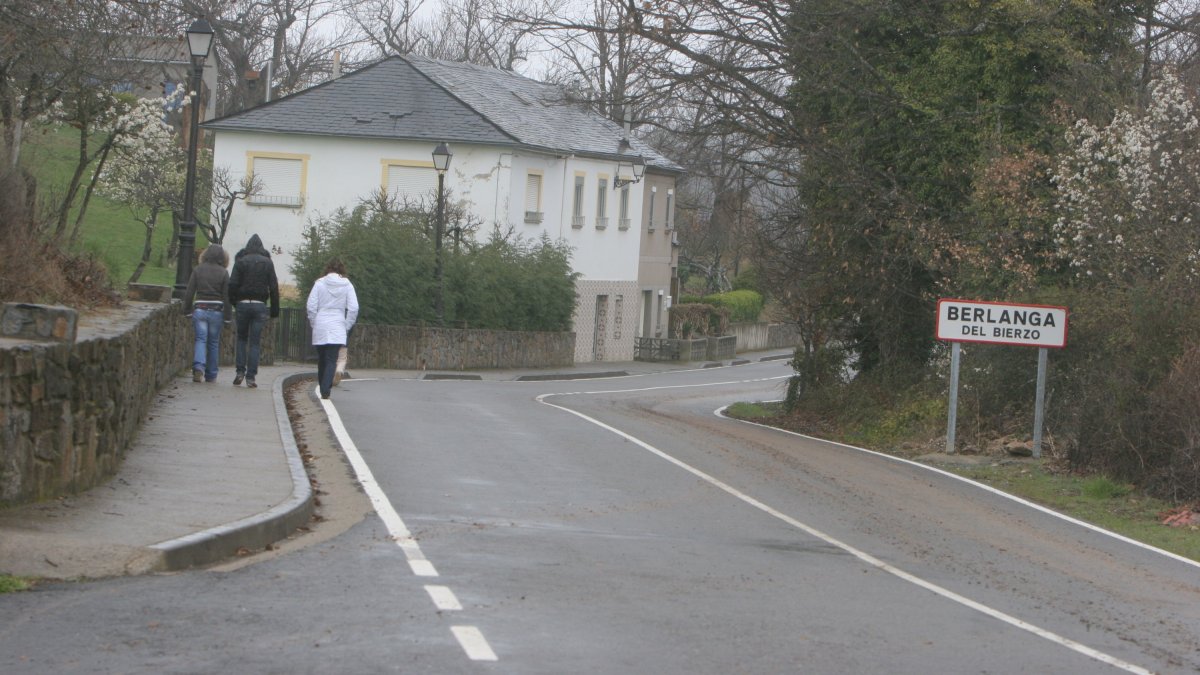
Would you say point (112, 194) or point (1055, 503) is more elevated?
point (112, 194)

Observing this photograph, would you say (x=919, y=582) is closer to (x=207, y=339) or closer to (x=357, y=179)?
(x=207, y=339)

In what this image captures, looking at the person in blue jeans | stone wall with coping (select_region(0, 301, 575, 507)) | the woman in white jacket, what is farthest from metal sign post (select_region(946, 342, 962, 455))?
stone wall with coping (select_region(0, 301, 575, 507))

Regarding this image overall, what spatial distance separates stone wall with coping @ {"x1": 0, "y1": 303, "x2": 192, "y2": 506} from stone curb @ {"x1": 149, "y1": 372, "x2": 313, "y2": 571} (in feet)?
3.91

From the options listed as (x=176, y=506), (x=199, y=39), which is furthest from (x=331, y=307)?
(x=176, y=506)

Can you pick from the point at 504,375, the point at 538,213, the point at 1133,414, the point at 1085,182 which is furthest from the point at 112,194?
the point at 1133,414

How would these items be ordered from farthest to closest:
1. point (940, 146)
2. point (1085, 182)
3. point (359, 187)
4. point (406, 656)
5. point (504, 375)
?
point (359, 187), point (504, 375), point (940, 146), point (1085, 182), point (406, 656)

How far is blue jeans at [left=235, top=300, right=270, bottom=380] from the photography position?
1800cm

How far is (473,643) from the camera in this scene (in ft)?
22.0

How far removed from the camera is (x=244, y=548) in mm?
8836

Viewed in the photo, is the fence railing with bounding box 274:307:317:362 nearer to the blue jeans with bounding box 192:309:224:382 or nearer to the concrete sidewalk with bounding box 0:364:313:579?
the blue jeans with bounding box 192:309:224:382

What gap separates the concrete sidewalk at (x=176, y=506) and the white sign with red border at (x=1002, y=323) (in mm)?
9160

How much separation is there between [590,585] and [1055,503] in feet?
28.3

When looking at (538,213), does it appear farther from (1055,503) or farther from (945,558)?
(945,558)

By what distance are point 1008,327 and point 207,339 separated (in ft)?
34.1
